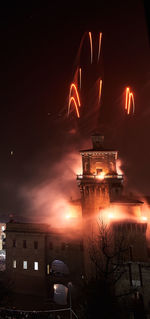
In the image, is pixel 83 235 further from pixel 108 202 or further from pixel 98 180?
pixel 98 180

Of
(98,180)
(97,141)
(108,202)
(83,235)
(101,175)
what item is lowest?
(83,235)

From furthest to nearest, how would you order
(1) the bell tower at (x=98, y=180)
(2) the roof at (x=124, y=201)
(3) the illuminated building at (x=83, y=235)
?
(1) the bell tower at (x=98, y=180), (2) the roof at (x=124, y=201), (3) the illuminated building at (x=83, y=235)

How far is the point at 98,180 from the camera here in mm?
36844

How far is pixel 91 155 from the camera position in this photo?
39.2m

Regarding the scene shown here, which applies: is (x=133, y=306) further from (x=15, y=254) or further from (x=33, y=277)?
(x=15, y=254)

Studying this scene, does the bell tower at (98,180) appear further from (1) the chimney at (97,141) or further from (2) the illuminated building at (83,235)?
(1) the chimney at (97,141)

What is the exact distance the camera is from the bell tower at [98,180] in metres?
35.5

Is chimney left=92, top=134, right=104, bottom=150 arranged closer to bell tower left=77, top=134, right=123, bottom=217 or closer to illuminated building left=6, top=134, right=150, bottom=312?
illuminated building left=6, top=134, right=150, bottom=312

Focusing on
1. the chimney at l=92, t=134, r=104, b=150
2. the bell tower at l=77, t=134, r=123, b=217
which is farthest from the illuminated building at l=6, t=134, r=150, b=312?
the chimney at l=92, t=134, r=104, b=150

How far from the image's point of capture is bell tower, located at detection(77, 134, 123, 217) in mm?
35500

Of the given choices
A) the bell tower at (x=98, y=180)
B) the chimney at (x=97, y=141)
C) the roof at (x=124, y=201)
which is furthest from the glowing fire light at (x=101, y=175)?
the chimney at (x=97, y=141)

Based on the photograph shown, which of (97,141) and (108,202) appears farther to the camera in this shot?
(97,141)

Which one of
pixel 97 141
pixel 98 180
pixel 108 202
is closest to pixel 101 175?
pixel 98 180

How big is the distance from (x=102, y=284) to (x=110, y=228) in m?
12.0
